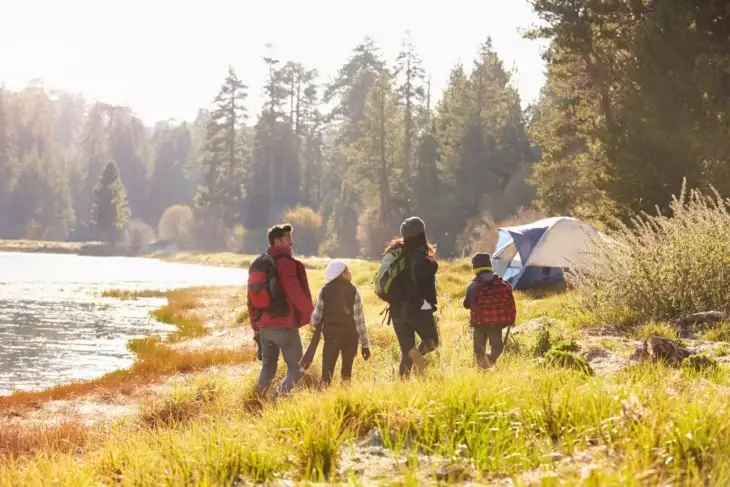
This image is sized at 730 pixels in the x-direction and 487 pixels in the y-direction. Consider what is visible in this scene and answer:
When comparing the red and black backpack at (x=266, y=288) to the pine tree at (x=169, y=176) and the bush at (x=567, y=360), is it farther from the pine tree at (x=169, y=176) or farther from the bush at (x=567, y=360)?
the pine tree at (x=169, y=176)

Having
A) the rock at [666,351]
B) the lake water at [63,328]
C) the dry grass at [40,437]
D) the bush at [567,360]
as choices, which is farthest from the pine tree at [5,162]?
the rock at [666,351]

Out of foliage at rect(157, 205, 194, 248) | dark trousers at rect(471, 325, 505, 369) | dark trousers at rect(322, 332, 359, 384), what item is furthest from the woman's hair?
foliage at rect(157, 205, 194, 248)

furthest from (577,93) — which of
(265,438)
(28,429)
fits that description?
(265,438)

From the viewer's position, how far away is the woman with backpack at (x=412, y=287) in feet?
24.3

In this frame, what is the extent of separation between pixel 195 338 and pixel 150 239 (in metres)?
77.2

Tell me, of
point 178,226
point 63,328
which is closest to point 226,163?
point 178,226

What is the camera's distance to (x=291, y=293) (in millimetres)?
7406

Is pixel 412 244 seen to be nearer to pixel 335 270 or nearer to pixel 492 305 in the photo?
pixel 335 270

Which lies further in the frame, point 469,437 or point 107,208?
point 107,208

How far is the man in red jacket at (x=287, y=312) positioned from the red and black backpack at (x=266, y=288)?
0.03 m

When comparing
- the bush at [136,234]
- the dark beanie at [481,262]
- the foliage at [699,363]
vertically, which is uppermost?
the bush at [136,234]

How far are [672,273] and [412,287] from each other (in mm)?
4728

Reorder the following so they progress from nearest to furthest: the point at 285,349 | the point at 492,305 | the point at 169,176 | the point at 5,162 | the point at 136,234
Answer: the point at 285,349 → the point at 492,305 → the point at 136,234 → the point at 5,162 → the point at 169,176

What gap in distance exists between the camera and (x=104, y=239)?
3273 inches
